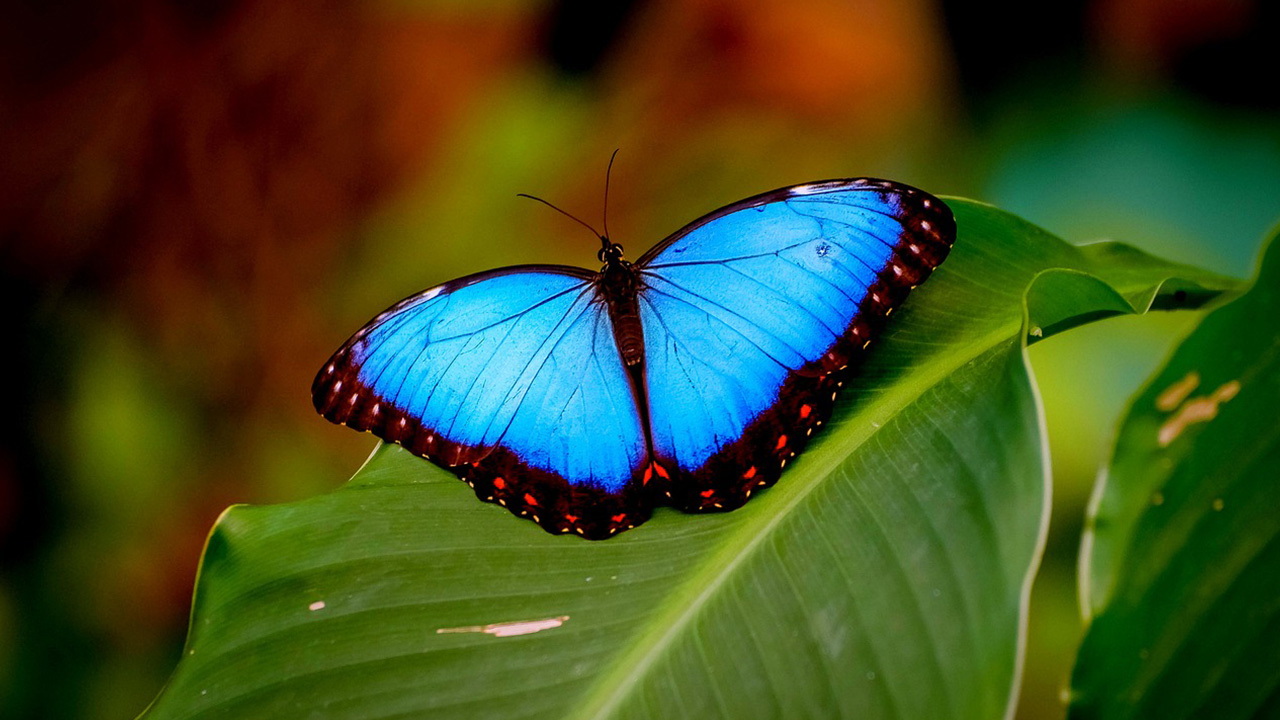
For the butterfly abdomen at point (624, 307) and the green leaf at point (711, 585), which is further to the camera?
the butterfly abdomen at point (624, 307)

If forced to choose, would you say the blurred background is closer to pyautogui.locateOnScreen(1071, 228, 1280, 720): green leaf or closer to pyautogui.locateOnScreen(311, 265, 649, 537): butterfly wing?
pyautogui.locateOnScreen(1071, 228, 1280, 720): green leaf

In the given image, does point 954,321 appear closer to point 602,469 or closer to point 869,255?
point 869,255

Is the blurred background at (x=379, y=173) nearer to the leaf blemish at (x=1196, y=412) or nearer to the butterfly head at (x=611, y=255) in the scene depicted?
the leaf blemish at (x=1196, y=412)

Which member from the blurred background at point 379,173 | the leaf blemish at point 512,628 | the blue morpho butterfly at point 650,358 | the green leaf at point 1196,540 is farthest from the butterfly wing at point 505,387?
the blurred background at point 379,173

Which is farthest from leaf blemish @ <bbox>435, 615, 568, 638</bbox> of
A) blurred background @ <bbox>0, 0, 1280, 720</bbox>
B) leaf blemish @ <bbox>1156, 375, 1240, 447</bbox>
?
blurred background @ <bbox>0, 0, 1280, 720</bbox>

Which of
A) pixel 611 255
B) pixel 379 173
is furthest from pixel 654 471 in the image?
pixel 379 173
